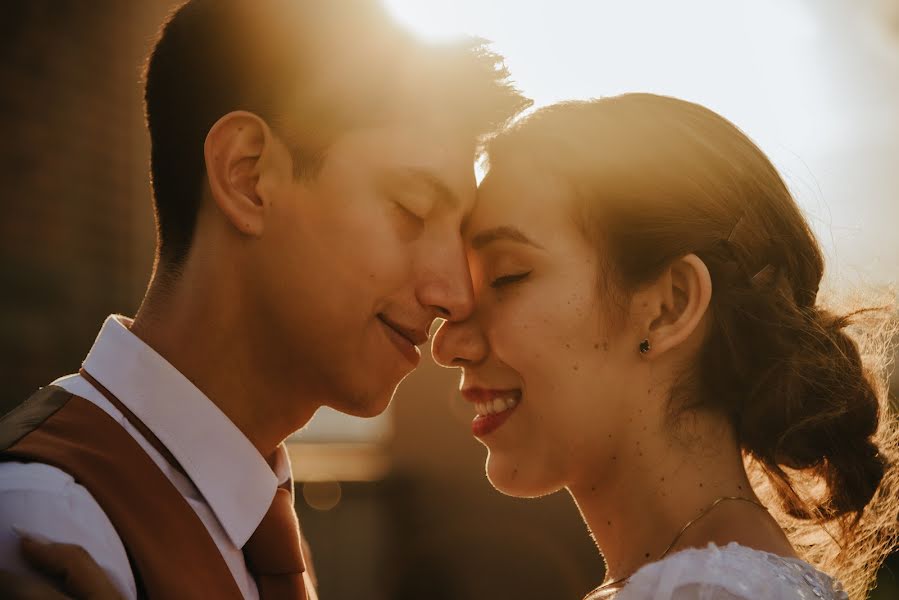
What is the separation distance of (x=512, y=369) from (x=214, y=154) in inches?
33.2

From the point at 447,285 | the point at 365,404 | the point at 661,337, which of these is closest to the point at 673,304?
the point at 661,337

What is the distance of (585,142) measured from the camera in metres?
2.21

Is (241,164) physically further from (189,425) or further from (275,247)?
(189,425)

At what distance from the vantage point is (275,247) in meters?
2.04

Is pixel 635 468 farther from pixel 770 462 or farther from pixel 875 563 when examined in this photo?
pixel 875 563

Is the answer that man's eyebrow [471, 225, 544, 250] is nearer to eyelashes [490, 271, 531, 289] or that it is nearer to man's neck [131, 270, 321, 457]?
eyelashes [490, 271, 531, 289]

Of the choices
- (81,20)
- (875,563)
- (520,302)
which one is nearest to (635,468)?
(520,302)

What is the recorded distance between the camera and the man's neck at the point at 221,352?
1928 mm

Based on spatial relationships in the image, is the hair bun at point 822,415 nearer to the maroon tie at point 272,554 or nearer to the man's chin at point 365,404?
the man's chin at point 365,404

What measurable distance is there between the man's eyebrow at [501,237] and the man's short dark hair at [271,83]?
270 mm

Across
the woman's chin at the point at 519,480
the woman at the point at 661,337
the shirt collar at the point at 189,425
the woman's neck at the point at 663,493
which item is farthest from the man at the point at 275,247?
the woman's neck at the point at 663,493

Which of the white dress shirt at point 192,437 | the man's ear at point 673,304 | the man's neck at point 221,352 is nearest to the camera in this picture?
the white dress shirt at point 192,437

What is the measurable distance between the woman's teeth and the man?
24cm

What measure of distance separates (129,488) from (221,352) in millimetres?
440
